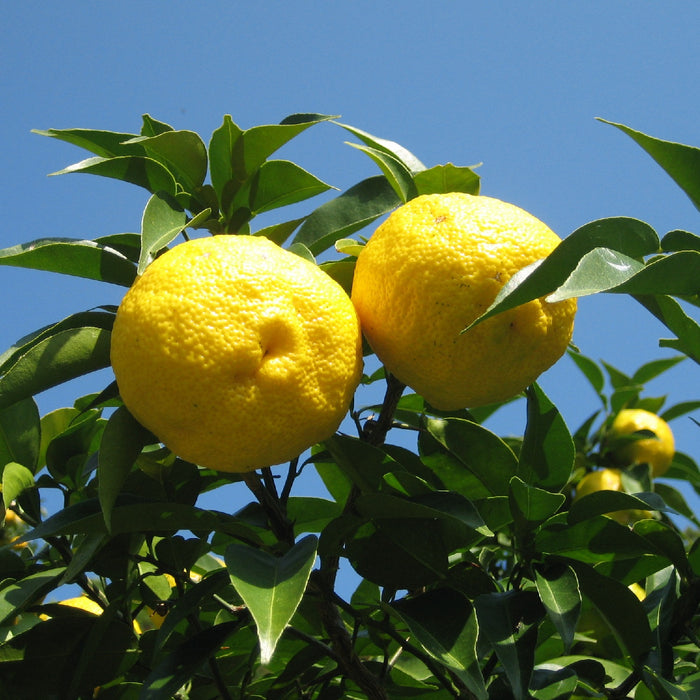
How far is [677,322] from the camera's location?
104 cm

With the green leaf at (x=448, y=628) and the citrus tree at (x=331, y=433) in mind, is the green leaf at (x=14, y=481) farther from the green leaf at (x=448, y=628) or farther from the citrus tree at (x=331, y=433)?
the green leaf at (x=448, y=628)

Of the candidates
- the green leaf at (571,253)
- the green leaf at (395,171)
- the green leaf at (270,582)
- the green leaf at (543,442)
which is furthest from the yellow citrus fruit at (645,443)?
the green leaf at (270,582)

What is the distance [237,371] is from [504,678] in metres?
0.61

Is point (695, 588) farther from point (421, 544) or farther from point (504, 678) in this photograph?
point (421, 544)

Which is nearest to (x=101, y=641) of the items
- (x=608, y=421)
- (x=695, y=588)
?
(x=695, y=588)

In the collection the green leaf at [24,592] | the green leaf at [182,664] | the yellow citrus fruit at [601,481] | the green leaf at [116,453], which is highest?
the green leaf at [116,453]

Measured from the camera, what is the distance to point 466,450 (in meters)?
1.24

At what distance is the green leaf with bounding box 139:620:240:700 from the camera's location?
1047mm

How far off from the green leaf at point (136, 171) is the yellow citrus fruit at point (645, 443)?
1.63 m

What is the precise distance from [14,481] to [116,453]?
0.40 metres

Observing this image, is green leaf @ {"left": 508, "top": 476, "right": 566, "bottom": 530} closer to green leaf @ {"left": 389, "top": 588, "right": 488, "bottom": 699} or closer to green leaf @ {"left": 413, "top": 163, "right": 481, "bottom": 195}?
green leaf @ {"left": 389, "top": 588, "right": 488, "bottom": 699}

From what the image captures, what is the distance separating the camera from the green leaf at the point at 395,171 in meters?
1.18

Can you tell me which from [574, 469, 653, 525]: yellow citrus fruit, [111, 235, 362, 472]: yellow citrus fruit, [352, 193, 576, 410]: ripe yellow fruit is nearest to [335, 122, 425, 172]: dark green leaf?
[352, 193, 576, 410]: ripe yellow fruit

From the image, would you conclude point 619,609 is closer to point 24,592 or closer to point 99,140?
point 24,592
